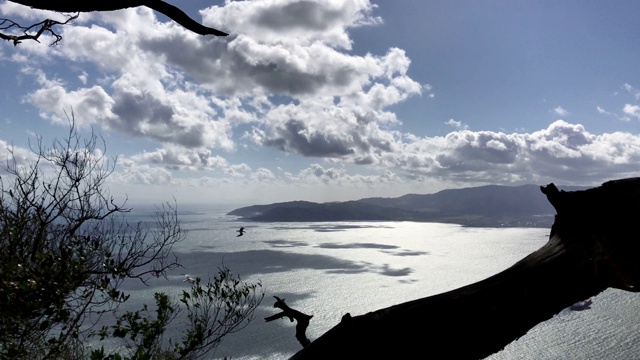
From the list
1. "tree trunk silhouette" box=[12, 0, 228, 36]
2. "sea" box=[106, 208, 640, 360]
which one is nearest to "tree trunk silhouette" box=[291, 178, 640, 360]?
"sea" box=[106, 208, 640, 360]

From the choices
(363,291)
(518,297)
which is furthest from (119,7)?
(363,291)

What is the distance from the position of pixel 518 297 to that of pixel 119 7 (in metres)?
2.35

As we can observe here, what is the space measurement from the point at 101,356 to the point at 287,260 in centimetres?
15854

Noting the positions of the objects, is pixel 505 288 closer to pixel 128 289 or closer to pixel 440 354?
pixel 440 354

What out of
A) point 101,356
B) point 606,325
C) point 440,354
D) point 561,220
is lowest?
point 606,325

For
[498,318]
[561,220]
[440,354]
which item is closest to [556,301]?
[498,318]

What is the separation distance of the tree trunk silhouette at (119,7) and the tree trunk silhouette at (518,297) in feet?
5.42

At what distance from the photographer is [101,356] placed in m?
7.37

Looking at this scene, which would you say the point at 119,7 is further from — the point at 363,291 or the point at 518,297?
the point at 363,291

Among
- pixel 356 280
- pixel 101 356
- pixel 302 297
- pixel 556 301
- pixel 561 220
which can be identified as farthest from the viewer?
pixel 356 280

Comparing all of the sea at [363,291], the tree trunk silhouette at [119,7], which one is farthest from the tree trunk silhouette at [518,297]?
the tree trunk silhouette at [119,7]

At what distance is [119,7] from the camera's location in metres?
2.06

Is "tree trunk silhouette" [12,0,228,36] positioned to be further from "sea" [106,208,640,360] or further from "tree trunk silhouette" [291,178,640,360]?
"sea" [106,208,640,360]

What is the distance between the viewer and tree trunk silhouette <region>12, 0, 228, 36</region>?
196 cm
